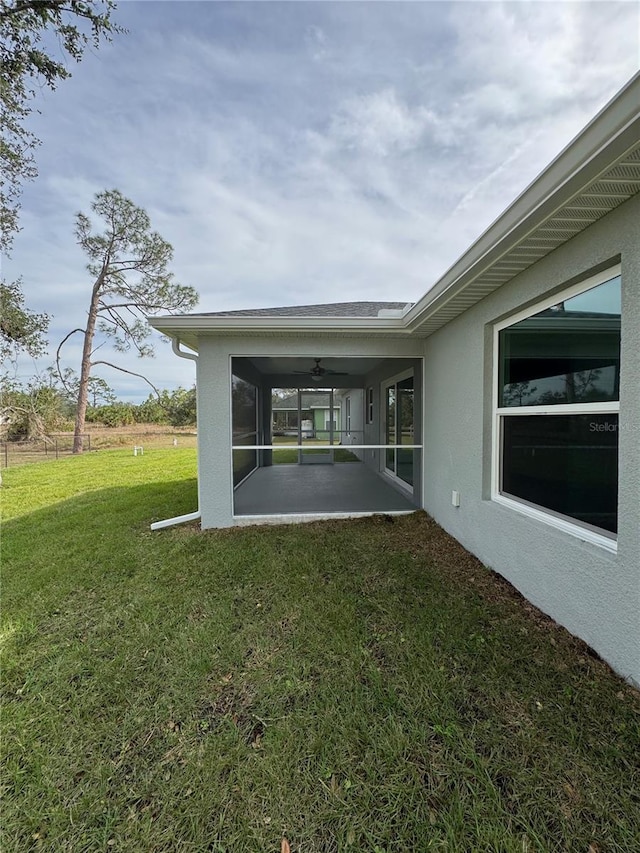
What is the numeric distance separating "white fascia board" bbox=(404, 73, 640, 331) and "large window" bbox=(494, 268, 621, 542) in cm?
64

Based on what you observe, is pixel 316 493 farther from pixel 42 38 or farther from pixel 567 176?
pixel 42 38

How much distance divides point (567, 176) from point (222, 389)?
4.45 m

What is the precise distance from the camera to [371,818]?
160 cm

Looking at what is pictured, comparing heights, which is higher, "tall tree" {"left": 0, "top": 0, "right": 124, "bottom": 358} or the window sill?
"tall tree" {"left": 0, "top": 0, "right": 124, "bottom": 358}

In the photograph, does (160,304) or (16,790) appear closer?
(16,790)

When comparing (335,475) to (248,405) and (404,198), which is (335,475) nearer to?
(248,405)

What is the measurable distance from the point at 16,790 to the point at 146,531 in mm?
4006

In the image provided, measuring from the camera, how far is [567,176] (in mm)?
2051

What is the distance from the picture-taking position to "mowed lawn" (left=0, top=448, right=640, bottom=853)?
5.18 ft

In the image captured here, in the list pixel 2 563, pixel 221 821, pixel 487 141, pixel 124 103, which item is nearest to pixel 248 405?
pixel 2 563

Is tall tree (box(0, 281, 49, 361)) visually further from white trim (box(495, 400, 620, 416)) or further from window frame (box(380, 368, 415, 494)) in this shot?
white trim (box(495, 400, 620, 416))

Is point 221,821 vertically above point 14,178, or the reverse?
point 14,178

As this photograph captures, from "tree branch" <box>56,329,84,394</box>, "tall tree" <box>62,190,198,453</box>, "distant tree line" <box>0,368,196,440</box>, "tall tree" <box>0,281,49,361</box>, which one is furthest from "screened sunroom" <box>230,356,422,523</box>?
"tree branch" <box>56,329,84,394</box>

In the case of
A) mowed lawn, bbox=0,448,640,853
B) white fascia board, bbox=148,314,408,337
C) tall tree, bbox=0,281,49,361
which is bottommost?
mowed lawn, bbox=0,448,640,853
